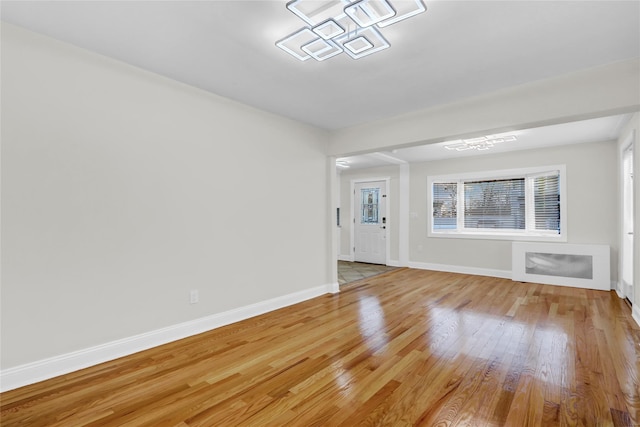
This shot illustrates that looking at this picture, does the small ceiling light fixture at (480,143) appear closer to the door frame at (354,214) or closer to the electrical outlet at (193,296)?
the door frame at (354,214)

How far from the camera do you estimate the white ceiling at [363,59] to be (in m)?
1.91

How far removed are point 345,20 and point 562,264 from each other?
17.7 ft

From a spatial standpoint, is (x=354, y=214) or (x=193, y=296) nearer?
(x=193, y=296)

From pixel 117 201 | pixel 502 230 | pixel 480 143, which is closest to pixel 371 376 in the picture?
pixel 117 201

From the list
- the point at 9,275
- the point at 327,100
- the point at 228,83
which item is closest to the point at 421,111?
the point at 327,100

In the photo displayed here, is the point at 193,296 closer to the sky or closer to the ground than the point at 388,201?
closer to the ground

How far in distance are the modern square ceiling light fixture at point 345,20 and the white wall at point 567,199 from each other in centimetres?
465

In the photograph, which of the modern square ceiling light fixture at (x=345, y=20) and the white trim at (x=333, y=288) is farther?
the white trim at (x=333, y=288)

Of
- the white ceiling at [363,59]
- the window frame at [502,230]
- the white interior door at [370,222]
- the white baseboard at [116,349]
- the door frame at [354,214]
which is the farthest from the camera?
the white interior door at [370,222]

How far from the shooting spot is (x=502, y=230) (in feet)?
19.6

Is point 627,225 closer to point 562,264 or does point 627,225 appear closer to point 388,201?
point 562,264

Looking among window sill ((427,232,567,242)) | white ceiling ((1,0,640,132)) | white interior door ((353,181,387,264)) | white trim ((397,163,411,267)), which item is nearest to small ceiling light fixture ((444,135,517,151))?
white trim ((397,163,411,267))

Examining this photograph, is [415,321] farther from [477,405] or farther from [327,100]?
[327,100]

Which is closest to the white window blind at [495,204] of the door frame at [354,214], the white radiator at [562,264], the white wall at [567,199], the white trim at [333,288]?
the white wall at [567,199]
